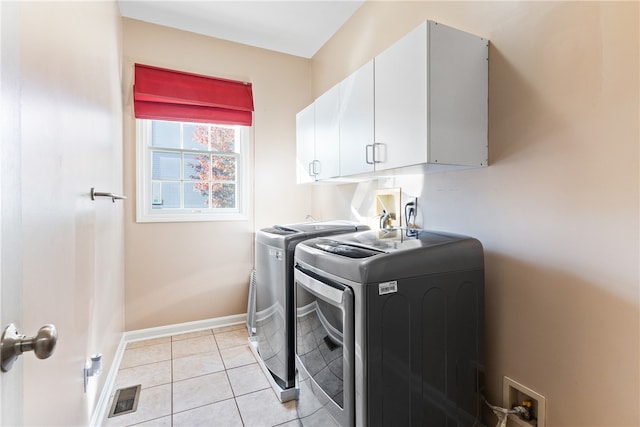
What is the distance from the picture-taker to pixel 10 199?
0.53 metres

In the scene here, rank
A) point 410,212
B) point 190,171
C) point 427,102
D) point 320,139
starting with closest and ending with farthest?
point 427,102 → point 410,212 → point 320,139 → point 190,171

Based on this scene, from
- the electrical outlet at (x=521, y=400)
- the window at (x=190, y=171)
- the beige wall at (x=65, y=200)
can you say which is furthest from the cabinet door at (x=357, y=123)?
the window at (x=190, y=171)

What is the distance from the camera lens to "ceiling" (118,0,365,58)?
8.29 ft

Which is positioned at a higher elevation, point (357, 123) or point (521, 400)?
point (357, 123)

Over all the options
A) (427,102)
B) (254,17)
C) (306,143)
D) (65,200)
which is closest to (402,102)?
(427,102)

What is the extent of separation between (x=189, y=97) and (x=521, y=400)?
10.4ft

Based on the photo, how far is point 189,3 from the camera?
253cm

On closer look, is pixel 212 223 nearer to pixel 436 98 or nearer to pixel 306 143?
pixel 306 143

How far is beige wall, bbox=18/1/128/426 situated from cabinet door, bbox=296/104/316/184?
1.38 m

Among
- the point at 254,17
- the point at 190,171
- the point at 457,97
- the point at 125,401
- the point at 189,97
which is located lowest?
the point at 125,401

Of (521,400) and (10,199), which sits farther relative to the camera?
(521,400)

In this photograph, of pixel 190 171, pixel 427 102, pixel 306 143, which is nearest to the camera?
pixel 427 102

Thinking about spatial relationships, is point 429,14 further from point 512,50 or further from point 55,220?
point 55,220

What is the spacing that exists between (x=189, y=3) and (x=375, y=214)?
2.22 m
